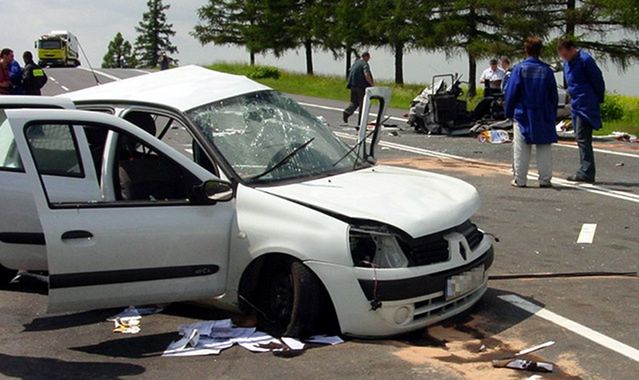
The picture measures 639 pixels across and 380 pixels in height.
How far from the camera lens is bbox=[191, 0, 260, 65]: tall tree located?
226ft

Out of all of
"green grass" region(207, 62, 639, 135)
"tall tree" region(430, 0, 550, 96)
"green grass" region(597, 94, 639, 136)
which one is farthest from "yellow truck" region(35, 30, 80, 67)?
"green grass" region(597, 94, 639, 136)

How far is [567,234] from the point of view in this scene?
8.88 meters

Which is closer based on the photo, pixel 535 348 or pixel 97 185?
pixel 535 348

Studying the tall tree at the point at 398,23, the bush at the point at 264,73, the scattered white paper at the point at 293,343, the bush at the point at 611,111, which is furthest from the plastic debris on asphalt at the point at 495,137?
the bush at the point at 264,73

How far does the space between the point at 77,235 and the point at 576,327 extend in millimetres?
3189

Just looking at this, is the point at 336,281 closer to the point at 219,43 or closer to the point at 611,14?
the point at 611,14

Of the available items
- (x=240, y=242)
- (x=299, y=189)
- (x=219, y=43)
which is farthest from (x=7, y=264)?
(x=219, y=43)

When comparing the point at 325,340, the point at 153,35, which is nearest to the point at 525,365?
the point at 325,340

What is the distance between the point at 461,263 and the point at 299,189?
1.13m

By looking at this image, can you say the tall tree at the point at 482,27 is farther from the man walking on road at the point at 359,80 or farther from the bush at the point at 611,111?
the man walking on road at the point at 359,80

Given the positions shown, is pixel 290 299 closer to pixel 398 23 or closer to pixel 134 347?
pixel 134 347

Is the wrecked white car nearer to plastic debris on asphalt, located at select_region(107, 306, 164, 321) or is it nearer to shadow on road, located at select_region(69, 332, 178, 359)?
shadow on road, located at select_region(69, 332, 178, 359)

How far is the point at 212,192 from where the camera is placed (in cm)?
550

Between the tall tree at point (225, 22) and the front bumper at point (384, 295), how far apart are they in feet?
206
